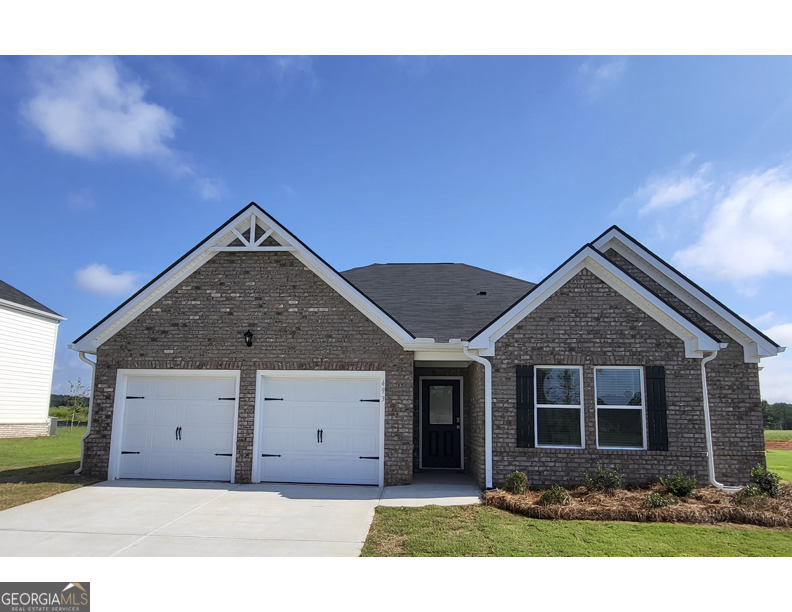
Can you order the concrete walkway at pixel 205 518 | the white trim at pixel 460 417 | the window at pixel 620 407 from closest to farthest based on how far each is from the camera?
the concrete walkway at pixel 205 518, the window at pixel 620 407, the white trim at pixel 460 417

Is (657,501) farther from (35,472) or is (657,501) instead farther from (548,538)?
(35,472)

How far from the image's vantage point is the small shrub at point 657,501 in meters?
8.03

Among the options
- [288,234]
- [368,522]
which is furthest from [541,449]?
[288,234]

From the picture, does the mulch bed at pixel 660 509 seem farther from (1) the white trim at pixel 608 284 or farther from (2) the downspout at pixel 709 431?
(1) the white trim at pixel 608 284

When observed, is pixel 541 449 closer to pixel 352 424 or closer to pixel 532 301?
pixel 532 301

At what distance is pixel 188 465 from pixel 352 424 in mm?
3516

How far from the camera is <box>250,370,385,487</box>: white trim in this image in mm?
10594

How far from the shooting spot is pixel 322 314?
36.0 ft

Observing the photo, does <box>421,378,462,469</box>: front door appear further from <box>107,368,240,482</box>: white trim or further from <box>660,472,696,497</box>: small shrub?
<box>660,472,696,497</box>: small shrub

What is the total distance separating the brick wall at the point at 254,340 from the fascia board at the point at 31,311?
13.6 m

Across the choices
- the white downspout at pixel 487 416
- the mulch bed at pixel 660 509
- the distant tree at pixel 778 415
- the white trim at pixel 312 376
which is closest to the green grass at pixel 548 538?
the mulch bed at pixel 660 509

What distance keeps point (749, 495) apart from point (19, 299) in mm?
25883

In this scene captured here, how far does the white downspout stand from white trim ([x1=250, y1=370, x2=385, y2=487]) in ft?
6.58

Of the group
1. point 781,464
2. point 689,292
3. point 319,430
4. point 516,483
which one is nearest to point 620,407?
point 516,483
